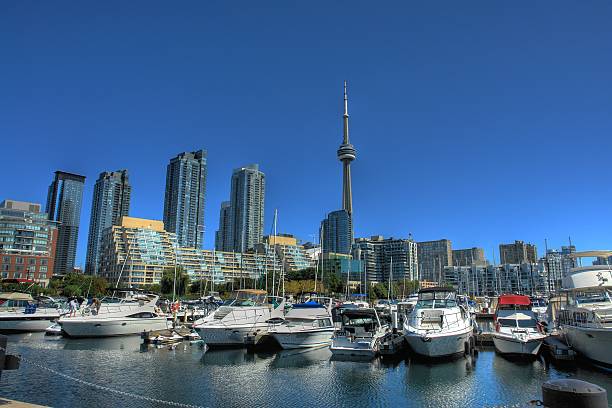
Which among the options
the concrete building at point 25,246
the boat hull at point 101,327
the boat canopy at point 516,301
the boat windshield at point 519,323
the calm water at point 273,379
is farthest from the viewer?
the concrete building at point 25,246

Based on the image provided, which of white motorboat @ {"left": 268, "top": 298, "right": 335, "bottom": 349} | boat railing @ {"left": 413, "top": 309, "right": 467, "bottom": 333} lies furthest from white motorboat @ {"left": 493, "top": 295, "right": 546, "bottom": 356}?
white motorboat @ {"left": 268, "top": 298, "right": 335, "bottom": 349}

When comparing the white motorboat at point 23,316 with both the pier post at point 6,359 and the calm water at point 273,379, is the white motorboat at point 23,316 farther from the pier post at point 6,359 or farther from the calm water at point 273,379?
the pier post at point 6,359

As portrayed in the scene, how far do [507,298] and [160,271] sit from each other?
152 m

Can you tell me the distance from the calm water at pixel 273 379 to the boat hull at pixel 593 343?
33.0 inches

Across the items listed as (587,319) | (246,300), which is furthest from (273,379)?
(587,319)

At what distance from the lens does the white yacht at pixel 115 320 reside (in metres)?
39.6

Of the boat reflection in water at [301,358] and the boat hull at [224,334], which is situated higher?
the boat hull at [224,334]

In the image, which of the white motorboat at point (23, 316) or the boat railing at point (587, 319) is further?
the white motorboat at point (23, 316)

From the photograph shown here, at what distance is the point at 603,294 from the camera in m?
28.6

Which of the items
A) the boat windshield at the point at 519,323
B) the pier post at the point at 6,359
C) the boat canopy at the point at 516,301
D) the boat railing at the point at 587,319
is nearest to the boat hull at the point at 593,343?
the boat railing at the point at 587,319

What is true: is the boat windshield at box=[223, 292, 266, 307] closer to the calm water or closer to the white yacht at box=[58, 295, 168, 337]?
the calm water

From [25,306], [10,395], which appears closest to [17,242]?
[25,306]

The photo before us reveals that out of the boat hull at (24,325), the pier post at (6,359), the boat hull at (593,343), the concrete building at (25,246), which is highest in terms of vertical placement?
the concrete building at (25,246)

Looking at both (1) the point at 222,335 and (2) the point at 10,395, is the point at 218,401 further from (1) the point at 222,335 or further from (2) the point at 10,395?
(1) the point at 222,335
